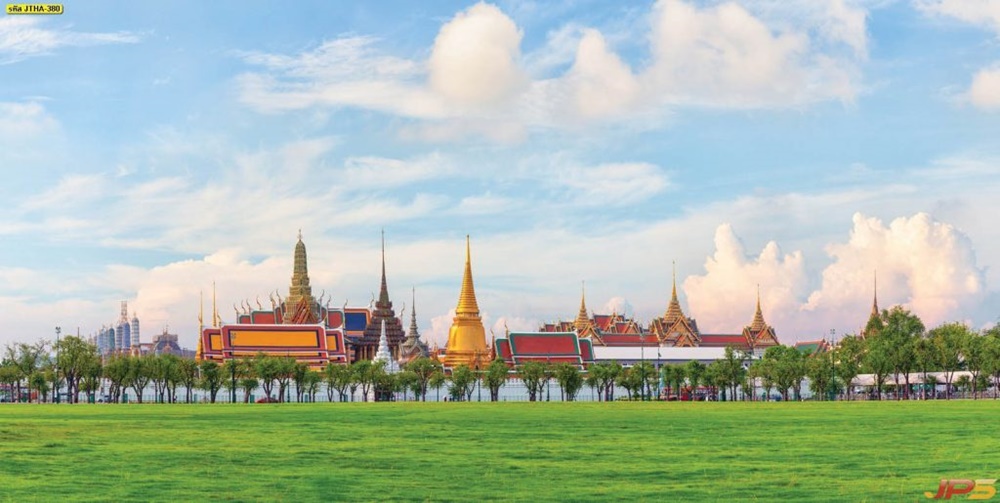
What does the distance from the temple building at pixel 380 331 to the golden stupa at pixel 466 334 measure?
76.0 ft

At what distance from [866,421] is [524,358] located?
95748 millimetres

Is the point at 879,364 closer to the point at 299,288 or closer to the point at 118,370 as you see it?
the point at 118,370

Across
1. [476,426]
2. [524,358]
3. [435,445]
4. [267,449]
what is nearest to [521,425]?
[476,426]

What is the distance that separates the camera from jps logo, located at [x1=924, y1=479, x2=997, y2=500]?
794 inches

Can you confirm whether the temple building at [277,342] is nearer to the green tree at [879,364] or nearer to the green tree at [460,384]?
the green tree at [460,384]

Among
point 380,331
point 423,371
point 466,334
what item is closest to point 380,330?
point 380,331

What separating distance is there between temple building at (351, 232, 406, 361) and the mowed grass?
124327 mm

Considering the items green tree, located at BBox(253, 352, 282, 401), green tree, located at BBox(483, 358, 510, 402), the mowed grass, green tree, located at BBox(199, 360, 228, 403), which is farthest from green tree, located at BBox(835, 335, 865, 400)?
the mowed grass

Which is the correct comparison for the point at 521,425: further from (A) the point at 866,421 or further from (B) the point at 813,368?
(B) the point at 813,368

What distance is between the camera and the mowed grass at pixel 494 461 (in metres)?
22.2

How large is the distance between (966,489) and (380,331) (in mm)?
153703

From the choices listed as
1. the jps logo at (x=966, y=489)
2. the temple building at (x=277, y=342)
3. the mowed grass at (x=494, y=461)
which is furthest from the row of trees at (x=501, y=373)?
the jps logo at (x=966, y=489)

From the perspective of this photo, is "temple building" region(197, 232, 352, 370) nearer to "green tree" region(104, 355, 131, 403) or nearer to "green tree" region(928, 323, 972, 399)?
"green tree" region(104, 355, 131, 403)

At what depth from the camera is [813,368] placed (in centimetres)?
10275
